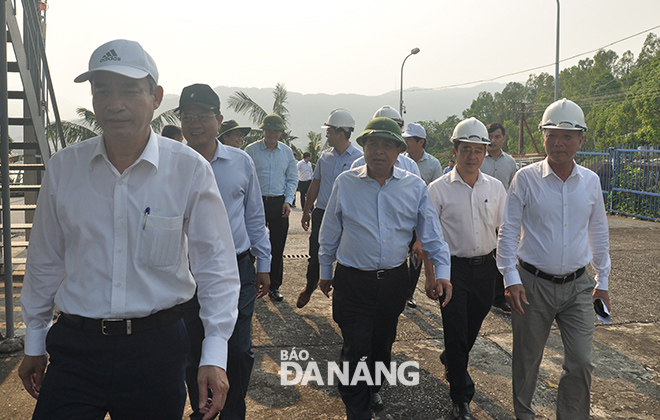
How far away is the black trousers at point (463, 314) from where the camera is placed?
381cm

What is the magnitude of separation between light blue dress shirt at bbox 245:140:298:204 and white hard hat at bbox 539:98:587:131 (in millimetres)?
3836

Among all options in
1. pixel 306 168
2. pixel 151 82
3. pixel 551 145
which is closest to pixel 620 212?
pixel 306 168

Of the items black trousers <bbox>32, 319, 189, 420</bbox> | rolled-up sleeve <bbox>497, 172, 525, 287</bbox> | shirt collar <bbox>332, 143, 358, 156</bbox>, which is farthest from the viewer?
shirt collar <bbox>332, 143, 358, 156</bbox>

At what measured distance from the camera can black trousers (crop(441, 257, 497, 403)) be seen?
381 centimetres

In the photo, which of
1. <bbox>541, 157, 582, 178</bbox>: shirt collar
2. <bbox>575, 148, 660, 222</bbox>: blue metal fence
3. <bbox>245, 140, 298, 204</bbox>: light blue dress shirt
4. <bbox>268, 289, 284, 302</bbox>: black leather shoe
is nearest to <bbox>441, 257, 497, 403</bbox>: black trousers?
<bbox>541, 157, 582, 178</bbox>: shirt collar

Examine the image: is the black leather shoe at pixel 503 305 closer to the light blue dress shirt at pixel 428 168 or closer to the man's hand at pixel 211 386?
the light blue dress shirt at pixel 428 168

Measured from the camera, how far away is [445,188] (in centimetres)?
445

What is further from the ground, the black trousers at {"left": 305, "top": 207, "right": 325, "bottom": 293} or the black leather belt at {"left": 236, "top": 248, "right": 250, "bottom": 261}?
the black leather belt at {"left": 236, "top": 248, "right": 250, "bottom": 261}

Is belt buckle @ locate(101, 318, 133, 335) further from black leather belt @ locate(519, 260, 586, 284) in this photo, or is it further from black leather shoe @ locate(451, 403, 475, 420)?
black leather belt @ locate(519, 260, 586, 284)

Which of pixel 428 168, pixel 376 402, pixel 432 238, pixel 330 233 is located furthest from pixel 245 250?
pixel 428 168

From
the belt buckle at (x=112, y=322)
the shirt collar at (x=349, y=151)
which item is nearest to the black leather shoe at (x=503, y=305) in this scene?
the shirt collar at (x=349, y=151)

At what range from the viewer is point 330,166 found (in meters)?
6.61

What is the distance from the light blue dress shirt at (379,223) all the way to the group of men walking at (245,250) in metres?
0.01

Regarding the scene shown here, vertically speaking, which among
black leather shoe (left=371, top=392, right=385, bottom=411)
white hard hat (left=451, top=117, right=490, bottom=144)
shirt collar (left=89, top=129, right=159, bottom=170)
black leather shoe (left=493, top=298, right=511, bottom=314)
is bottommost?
black leather shoe (left=371, top=392, right=385, bottom=411)
